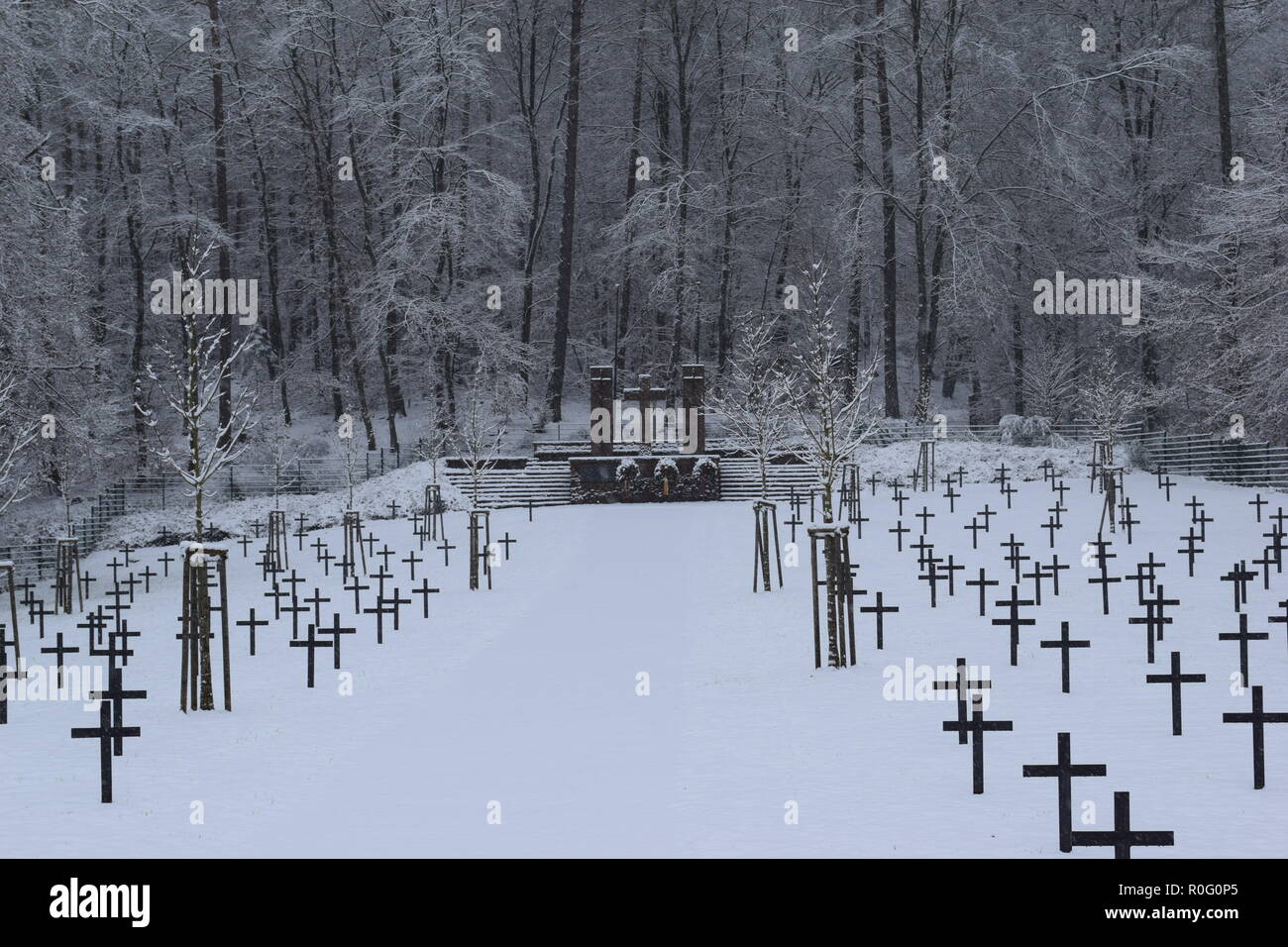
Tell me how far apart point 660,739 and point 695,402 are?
2815 cm

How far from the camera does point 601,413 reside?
38594 millimetres

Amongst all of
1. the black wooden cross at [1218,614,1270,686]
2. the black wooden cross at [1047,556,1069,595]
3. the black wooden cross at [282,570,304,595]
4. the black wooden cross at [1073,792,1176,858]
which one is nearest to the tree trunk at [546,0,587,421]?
the black wooden cross at [282,570,304,595]

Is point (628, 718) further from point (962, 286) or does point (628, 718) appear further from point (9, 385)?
point (962, 286)

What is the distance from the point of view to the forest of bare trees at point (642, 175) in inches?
1543

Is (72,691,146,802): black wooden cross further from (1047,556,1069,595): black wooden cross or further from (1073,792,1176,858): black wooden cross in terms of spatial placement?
(1047,556,1069,595): black wooden cross

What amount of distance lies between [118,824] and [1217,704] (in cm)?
894

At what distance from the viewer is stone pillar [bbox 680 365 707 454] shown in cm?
3806

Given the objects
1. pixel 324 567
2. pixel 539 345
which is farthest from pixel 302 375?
pixel 324 567

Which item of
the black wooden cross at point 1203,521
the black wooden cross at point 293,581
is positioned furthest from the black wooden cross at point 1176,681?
the black wooden cross at point 293,581

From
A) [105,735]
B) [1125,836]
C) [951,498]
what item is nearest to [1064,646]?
[1125,836]

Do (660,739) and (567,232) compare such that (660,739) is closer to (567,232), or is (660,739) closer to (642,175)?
(567,232)

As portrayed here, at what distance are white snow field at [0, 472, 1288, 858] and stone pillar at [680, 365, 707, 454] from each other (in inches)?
682

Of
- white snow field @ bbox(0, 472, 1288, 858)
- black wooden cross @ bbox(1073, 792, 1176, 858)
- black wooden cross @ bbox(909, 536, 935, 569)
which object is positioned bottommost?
white snow field @ bbox(0, 472, 1288, 858)

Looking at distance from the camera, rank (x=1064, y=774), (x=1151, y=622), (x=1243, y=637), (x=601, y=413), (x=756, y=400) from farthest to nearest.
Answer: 1. (x=601, y=413)
2. (x=756, y=400)
3. (x=1151, y=622)
4. (x=1243, y=637)
5. (x=1064, y=774)
